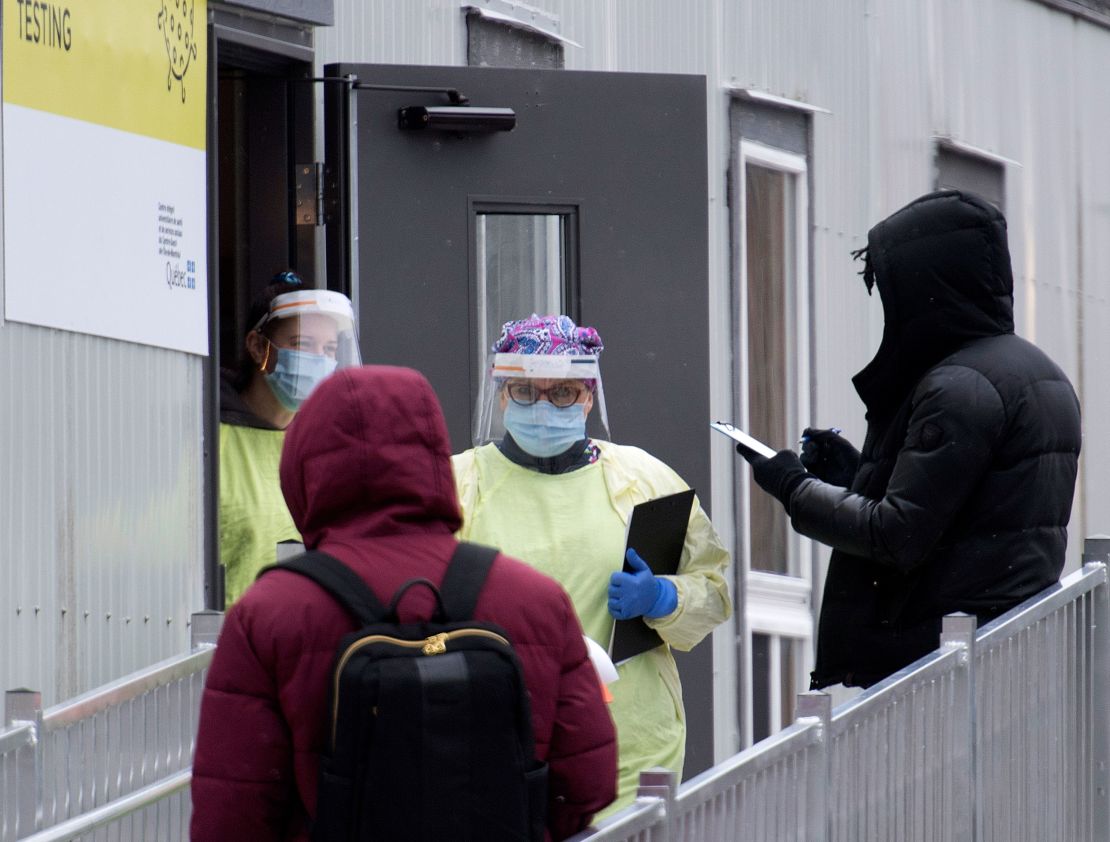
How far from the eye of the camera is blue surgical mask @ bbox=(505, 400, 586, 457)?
487 cm

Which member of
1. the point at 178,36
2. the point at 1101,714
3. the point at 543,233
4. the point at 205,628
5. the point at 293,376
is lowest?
the point at 1101,714

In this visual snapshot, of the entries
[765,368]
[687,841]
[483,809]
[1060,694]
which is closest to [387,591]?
[483,809]

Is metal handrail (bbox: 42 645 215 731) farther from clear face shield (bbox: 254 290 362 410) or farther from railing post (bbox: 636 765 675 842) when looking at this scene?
railing post (bbox: 636 765 675 842)

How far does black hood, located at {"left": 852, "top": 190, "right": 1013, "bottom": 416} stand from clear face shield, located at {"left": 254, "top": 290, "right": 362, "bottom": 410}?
5.33 ft

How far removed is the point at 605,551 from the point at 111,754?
1171 millimetres

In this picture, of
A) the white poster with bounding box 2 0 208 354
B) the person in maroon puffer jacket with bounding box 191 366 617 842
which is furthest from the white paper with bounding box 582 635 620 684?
the white poster with bounding box 2 0 208 354

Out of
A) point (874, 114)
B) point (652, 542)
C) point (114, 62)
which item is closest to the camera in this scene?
point (652, 542)

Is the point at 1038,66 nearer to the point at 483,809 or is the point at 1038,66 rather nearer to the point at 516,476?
the point at 516,476

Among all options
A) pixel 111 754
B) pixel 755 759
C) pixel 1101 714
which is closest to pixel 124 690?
pixel 111 754

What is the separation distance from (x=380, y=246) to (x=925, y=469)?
220 cm

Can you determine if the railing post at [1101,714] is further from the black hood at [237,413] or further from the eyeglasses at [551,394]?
the black hood at [237,413]

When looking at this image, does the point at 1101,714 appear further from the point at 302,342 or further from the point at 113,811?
the point at 113,811

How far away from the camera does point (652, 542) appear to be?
480 centimetres

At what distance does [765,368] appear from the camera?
8.72 m
